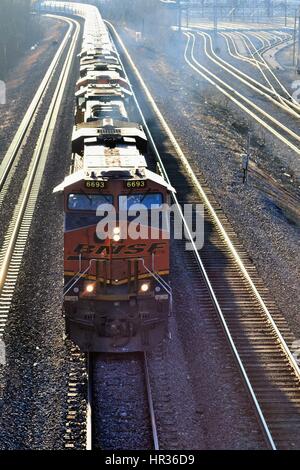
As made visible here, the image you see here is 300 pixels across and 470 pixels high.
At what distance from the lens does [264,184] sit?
2992 centimetres

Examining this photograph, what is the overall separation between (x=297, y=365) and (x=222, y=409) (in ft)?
7.88

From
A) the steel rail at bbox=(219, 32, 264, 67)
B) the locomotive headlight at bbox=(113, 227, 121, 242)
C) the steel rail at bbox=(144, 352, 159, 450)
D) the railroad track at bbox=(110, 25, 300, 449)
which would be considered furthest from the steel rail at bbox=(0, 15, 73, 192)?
the steel rail at bbox=(219, 32, 264, 67)

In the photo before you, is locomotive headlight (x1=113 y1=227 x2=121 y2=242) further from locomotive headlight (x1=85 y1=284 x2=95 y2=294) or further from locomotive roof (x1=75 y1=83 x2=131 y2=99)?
locomotive roof (x1=75 y1=83 x2=131 y2=99)

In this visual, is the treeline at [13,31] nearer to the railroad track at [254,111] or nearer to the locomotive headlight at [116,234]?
the railroad track at [254,111]

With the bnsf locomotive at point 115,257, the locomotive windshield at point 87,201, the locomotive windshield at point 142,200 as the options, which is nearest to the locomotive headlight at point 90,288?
the bnsf locomotive at point 115,257

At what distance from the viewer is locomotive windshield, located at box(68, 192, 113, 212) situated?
1447cm

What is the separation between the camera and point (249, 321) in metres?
16.9

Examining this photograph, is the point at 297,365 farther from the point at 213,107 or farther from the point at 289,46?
the point at 289,46

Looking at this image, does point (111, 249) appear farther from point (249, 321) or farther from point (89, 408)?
point (249, 321)

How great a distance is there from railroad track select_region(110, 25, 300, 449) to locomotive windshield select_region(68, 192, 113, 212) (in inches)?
171

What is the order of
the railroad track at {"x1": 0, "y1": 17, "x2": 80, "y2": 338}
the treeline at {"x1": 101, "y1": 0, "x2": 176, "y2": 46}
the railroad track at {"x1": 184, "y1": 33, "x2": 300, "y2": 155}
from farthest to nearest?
the treeline at {"x1": 101, "y1": 0, "x2": 176, "y2": 46} → the railroad track at {"x1": 184, "y1": 33, "x2": 300, "y2": 155} → the railroad track at {"x1": 0, "y1": 17, "x2": 80, "y2": 338}

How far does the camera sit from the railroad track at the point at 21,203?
61.3 feet

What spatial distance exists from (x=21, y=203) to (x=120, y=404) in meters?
13.3

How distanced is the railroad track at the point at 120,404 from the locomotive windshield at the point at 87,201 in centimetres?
327
